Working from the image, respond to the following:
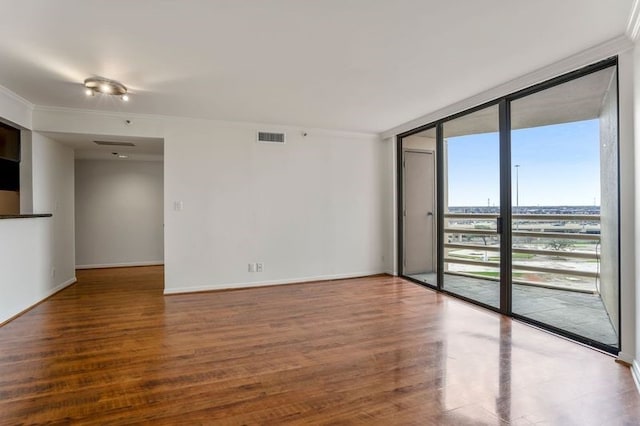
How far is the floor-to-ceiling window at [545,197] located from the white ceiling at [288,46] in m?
0.65

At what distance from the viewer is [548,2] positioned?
2.17 meters

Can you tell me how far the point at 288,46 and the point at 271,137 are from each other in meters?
2.70

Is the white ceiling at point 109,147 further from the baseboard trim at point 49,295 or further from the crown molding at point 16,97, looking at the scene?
the baseboard trim at point 49,295

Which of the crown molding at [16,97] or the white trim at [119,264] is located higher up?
the crown molding at [16,97]

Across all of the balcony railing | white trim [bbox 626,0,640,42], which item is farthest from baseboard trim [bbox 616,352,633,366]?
white trim [bbox 626,0,640,42]

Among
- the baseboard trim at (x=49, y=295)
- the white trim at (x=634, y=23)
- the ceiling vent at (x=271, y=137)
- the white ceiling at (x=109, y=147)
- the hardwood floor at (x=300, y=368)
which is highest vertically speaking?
the white trim at (x=634, y=23)

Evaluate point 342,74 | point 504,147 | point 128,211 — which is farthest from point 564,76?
point 128,211

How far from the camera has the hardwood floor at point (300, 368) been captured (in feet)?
6.49

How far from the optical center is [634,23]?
2330mm

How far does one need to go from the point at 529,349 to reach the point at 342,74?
2.93m

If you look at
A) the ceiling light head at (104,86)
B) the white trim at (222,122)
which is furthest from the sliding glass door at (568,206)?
the ceiling light head at (104,86)

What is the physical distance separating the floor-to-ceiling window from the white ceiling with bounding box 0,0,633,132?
65 centimetres

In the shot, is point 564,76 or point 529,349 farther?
point 564,76

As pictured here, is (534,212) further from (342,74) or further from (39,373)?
(39,373)
